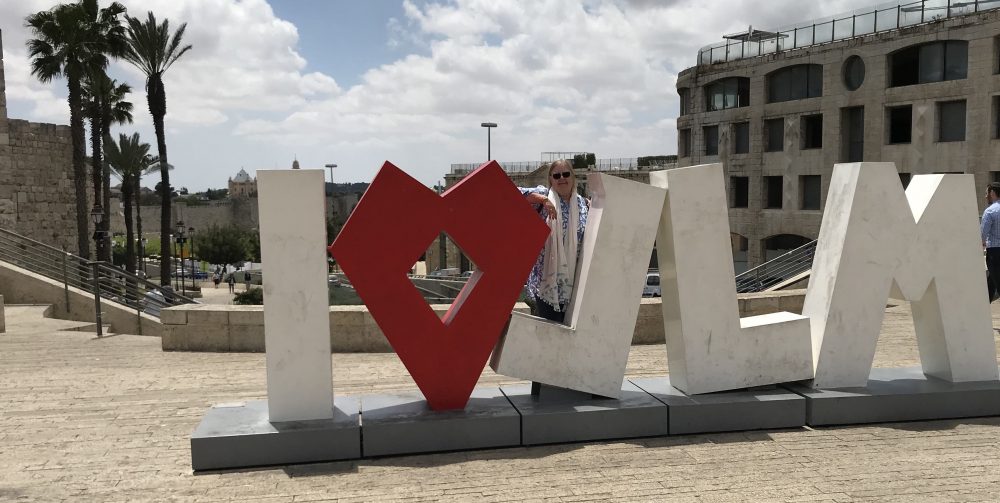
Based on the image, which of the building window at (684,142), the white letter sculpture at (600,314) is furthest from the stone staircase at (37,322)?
the building window at (684,142)

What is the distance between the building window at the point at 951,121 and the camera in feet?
106

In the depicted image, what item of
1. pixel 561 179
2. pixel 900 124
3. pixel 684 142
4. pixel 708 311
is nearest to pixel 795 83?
Result: pixel 900 124

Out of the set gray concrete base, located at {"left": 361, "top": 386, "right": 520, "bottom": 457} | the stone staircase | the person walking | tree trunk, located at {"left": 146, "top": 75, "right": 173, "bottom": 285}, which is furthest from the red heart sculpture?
tree trunk, located at {"left": 146, "top": 75, "right": 173, "bottom": 285}

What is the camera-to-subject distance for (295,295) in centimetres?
571

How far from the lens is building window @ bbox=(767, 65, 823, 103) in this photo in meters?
37.7

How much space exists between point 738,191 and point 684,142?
5.16m

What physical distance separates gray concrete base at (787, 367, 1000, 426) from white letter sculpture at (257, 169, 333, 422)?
4060mm

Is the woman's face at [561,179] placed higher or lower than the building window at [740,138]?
lower

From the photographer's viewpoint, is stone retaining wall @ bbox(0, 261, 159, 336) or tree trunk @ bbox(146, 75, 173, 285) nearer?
stone retaining wall @ bbox(0, 261, 159, 336)

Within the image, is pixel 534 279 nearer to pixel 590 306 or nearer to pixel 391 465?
pixel 590 306

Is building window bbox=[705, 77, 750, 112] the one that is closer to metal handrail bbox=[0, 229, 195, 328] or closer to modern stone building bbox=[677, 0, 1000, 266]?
modern stone building bbox=[677, 0, 1000, 266]

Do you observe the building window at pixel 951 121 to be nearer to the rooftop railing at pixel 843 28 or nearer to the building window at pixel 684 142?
the rooftop railing at pixel 843 28

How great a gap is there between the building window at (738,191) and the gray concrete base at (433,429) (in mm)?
38354

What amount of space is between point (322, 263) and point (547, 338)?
6.12ft
